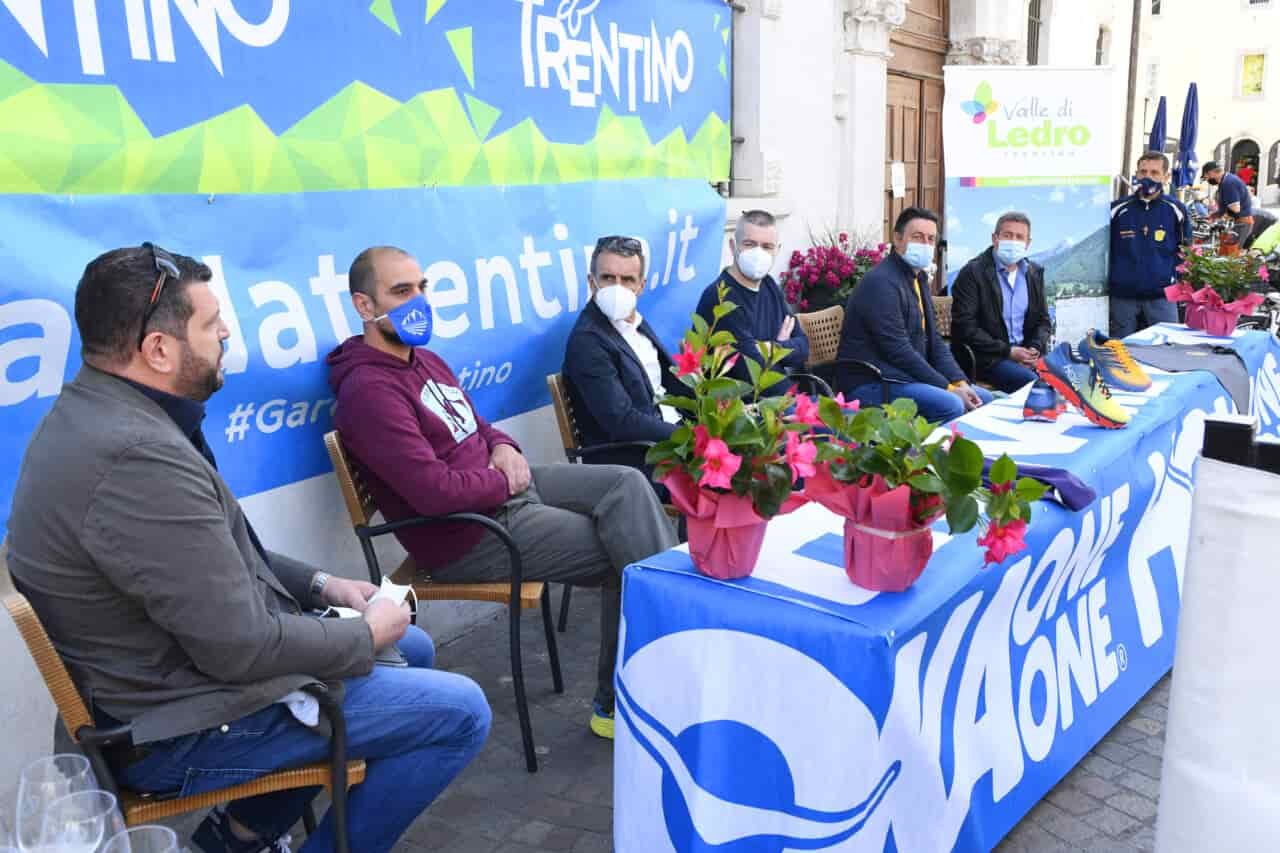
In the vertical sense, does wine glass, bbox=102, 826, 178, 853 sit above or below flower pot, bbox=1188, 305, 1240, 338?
below

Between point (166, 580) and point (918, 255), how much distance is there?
4058 millimetres

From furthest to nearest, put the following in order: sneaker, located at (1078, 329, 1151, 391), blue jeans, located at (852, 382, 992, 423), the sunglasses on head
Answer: blue jeans, located at (852, 382, 992, 423), sneaker, located at (1078, 329, 1151, 391), the sunglasses on head

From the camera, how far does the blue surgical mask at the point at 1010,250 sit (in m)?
5.79

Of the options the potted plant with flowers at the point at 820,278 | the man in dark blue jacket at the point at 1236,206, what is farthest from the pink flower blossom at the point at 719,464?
the man in dark blue jacket at the point at 1236,206

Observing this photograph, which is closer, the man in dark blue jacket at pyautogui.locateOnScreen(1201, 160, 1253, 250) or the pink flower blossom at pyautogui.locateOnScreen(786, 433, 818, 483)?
the pink flower blossom at pyautogui.locateOnScreen(786, 433, 818, 483)

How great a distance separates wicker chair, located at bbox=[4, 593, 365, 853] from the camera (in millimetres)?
1808

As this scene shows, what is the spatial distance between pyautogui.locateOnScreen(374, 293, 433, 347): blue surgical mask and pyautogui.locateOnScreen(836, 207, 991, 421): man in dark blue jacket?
254cm

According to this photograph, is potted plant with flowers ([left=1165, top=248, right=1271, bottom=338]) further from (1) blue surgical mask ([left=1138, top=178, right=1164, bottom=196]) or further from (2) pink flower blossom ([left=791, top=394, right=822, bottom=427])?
(2) pink flower blossom ([left=791, top=394, right=822, bottom=427])

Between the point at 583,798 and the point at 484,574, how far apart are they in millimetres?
676

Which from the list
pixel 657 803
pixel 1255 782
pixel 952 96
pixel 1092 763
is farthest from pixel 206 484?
pixel 952 96

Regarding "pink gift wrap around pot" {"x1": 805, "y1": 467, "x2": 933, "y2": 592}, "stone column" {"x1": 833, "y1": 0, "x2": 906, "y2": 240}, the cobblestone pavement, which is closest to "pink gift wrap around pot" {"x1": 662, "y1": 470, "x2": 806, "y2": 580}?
"pink gift wrap around pot" {"x1": 805, "y1": 467, "x2": 933, "y2": 592}

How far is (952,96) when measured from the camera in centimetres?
733

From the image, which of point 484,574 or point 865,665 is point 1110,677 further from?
point 484,574

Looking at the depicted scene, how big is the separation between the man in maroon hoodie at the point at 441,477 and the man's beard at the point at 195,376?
3.01 feet
